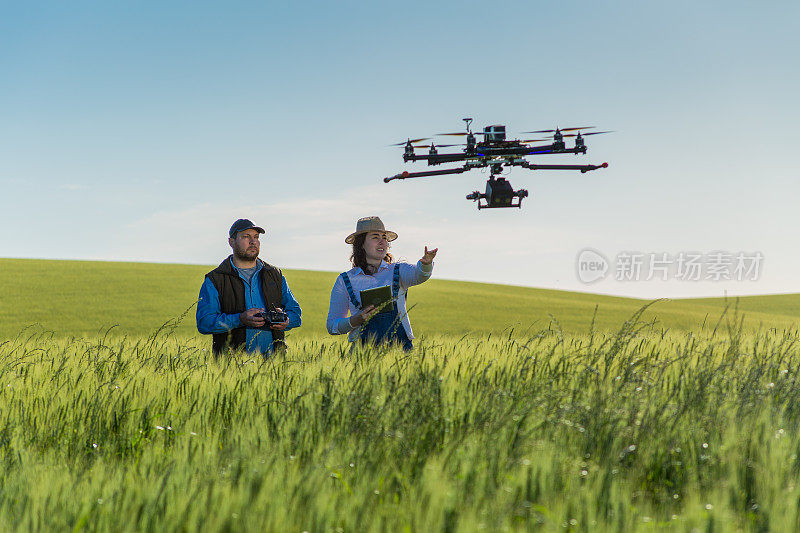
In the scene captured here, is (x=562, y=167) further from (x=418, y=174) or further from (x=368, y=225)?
(x=368, y=225)

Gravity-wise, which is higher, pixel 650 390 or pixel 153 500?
pixel 650 390

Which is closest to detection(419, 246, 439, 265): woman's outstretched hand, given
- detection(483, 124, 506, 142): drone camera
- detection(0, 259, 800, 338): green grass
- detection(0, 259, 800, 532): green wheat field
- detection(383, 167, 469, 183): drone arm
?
detection(0, 259, 800, 532): green wheat field

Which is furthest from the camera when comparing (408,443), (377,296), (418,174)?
(418,174)

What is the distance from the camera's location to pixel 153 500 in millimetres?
2236

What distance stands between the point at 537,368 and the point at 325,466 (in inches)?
80.9

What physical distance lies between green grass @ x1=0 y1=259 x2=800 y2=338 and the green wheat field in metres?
17.2

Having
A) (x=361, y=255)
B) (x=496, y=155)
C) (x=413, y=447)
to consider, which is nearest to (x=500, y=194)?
(x=496, y=155)

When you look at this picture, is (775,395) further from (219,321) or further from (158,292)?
(158,292)

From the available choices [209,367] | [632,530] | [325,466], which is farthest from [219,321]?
[632,530]

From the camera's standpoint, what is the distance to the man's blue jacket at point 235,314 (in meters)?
6.56

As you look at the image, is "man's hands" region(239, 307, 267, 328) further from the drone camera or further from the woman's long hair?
the drone camera

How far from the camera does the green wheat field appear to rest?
2195mm

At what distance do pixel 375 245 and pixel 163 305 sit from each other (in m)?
24.5

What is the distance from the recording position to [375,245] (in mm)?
6633
